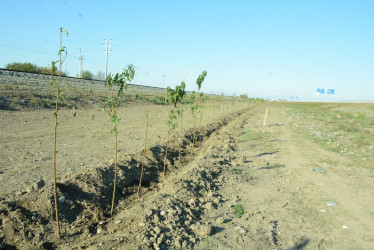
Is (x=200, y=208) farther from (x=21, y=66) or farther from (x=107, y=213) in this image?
(x=21, y=66)

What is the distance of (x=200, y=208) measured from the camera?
5.64m

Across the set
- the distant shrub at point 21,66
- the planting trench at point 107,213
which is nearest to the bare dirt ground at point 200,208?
the planting trench at point 107,213

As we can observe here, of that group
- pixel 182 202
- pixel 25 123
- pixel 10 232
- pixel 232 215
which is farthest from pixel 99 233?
pixel 25 123

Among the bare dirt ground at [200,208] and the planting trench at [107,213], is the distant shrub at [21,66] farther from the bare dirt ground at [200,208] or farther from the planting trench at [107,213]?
the planting trench at [107,213]

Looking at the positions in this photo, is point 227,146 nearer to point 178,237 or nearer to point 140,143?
point 140,143

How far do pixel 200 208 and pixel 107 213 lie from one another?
1894mm

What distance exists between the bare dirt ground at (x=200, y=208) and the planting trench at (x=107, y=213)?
17 millimetres

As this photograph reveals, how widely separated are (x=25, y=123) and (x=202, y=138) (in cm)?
891

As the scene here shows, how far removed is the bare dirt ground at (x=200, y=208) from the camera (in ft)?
14.3

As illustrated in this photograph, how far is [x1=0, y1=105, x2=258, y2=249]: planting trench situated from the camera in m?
4.20

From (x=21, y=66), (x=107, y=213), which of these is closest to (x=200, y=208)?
(x=107, y=213)

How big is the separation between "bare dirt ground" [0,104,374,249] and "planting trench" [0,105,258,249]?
0.02m

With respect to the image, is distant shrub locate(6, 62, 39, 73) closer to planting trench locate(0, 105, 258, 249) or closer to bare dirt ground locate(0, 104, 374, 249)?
bare dirt ground locate(0, 104, 374, 249)

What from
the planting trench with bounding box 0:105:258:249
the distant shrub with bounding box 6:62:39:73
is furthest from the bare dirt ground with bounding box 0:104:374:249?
the distant shrub with bounding box 6:62:39:73
